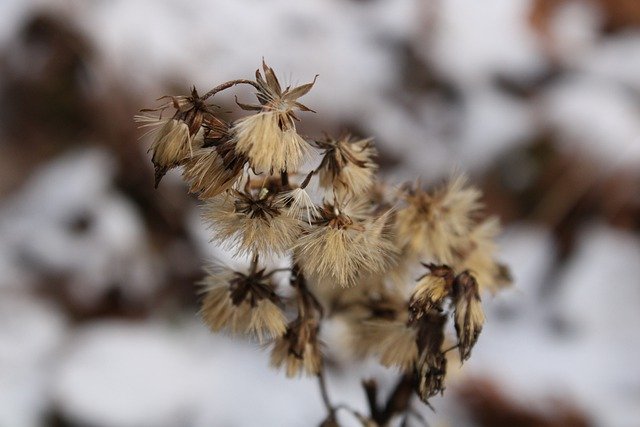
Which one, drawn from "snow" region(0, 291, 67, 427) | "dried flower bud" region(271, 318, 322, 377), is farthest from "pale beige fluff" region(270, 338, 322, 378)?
"snow" region(0, 291, 67, 427)

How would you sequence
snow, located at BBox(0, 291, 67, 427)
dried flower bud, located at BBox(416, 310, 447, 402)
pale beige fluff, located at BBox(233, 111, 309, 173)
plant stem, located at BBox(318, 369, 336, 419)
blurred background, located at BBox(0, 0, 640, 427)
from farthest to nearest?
1. blurred background, located at BBox(0, 0, 640, 427)
2. snow, located at BBox(0, 291, 67, 427)
3. plant stem, located at BBox(318, 369, 336, 419)
4. dried flower bud, located at BBox(416, 310, 447, 402)
5. pale beige fluff, located at BBox(233, 111, 309, 173)

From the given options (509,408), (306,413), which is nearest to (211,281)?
(306,413)

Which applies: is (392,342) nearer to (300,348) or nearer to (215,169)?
(300,348)

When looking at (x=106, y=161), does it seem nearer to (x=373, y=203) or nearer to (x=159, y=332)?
(x=159, y=332)

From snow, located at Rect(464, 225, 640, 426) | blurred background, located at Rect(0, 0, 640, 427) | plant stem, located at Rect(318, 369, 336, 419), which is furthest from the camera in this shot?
snow, located at Rect(464, 225, 640, 426)

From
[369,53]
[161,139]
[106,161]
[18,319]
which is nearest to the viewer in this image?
[161,139]

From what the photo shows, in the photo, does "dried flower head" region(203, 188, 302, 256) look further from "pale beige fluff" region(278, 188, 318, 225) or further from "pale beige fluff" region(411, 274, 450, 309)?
"pale beige fluff" region(411, 274, 450, 309)
